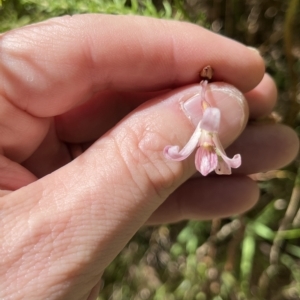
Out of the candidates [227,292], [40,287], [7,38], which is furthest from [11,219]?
[227,292]

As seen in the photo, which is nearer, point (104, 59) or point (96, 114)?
point (104, 59)

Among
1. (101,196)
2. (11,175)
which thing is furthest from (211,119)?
(11,175)

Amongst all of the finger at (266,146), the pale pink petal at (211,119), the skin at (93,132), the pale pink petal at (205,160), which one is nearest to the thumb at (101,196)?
the skin at (93,132)

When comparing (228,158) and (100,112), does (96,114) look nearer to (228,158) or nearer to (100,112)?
(100,112)

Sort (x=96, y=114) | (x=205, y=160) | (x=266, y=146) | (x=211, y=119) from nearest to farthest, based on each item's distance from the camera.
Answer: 1. (x=211, y=119)
2. (x=205, y=160)
3. (x=96, y=114)
4. (x=266, y=146)

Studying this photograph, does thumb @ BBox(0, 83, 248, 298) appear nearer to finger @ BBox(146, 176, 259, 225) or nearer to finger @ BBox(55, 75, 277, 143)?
finger @ BBox(55, 75, 277, 143)

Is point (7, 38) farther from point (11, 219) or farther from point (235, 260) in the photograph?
point (235, 260)
